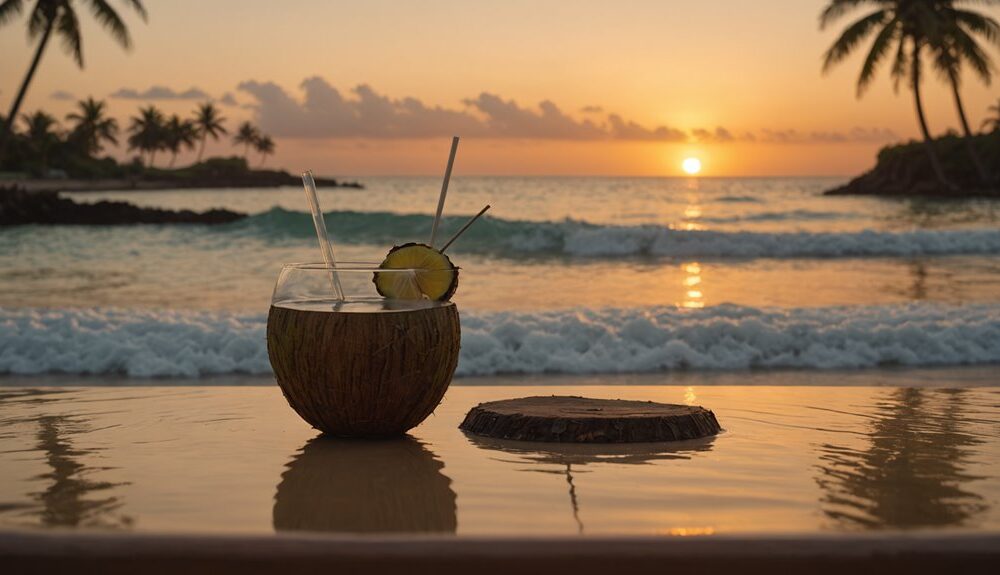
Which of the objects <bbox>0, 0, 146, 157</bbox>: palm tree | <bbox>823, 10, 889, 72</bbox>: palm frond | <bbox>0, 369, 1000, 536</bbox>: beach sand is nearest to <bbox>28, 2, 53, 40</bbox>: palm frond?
<bbox>0, 0, 146, 157</bbox>: palm tree

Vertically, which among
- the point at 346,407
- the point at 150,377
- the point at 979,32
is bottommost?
the point at 150,377

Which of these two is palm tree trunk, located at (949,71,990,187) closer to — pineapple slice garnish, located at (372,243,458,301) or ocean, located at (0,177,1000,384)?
ocean, located at (0,177,1000,384)

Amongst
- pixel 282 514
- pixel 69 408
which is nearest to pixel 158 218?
pixel 69 408

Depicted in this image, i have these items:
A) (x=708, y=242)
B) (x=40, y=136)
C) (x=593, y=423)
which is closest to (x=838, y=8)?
(x=708, y=242)

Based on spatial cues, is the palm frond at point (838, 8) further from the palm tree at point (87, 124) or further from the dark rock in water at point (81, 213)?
the palm tree at point (87, 124)

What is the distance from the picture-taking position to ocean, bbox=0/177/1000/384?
653 cm

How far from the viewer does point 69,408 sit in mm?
3854

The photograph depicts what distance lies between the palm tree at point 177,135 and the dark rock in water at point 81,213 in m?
51.3

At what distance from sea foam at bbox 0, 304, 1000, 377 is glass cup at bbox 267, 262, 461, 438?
11.0 ft

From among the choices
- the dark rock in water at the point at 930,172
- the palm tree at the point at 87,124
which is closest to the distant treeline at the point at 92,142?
the palm tree at the point at 87,124

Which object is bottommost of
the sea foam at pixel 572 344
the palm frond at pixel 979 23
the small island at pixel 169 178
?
the sea foam at pixel 572 344

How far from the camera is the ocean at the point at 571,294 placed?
6.53 meters

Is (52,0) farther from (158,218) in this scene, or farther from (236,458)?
(236,458)

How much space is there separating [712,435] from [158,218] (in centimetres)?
2667
